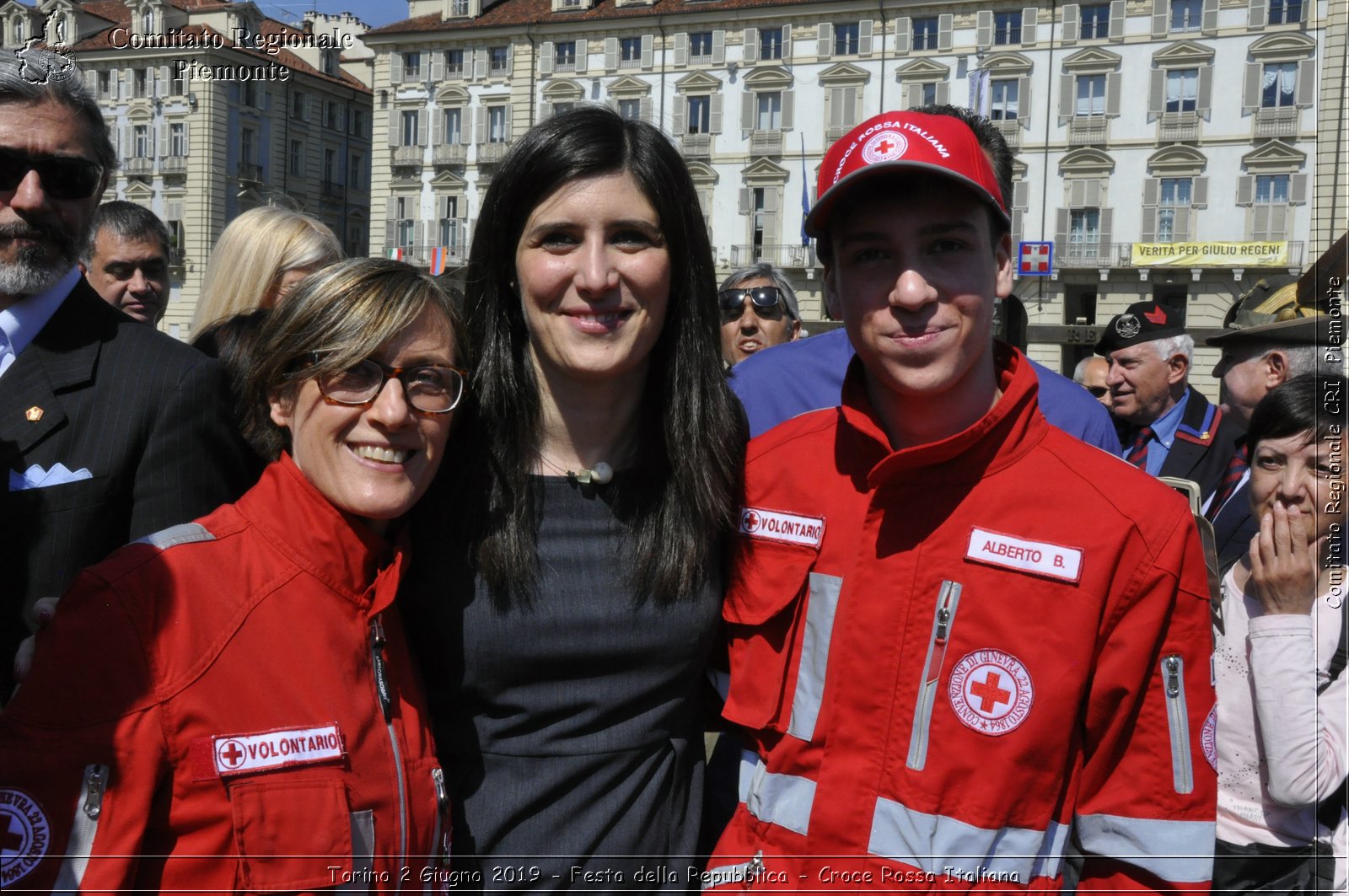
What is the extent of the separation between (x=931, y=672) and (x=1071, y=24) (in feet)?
138

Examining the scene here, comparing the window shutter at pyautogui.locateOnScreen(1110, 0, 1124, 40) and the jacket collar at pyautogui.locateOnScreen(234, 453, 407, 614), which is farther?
the window shutter at pyautogui.locateOnScreen(1110, 0, 1124, 40)

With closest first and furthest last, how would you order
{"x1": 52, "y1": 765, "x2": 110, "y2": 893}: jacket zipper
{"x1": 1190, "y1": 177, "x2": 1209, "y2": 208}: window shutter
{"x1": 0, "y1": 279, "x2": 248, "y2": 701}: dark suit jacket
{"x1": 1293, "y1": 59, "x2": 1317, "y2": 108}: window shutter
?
{"x1": 52, "y1": 765, "x2": 110, "y2": 893}: jacket zipper
{"x1": 0, "y1": 279, "x2": 248, "y2": 701}: dark suit jacket
{"x1": 1293, "y1": 59, "x2": 1317, "y2": 108}: window shutter
{"x1": 1190, "y1": 177, "x2": 1209, "y2": 208}: window shutter

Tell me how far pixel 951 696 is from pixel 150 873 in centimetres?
138

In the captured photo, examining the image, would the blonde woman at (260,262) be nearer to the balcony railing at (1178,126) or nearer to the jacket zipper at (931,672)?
the jacket zipper at (931,672)

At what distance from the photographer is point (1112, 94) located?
128ft

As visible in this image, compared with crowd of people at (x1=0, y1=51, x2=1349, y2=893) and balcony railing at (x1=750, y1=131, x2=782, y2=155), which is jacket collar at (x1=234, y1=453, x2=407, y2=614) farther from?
balcony railing at (x1=750, y1=131, x2=782, y2=155)

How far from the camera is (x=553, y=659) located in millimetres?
2234

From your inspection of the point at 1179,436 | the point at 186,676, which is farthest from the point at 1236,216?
the point at 186,676

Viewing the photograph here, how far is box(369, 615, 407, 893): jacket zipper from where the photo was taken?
200 cm

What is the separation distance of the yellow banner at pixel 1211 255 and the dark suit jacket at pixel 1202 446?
33698 mm

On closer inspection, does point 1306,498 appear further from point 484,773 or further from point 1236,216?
point 1236,216

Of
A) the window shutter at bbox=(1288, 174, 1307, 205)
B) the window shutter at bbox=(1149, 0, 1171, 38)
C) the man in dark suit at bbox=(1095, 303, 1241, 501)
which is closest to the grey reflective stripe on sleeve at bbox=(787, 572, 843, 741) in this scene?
the man in dark suit at bbox=(1095, 303, 1241, 501)

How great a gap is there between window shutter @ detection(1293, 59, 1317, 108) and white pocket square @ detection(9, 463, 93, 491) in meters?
41.0

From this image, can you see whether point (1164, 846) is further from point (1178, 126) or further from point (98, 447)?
point (1178, 126)
